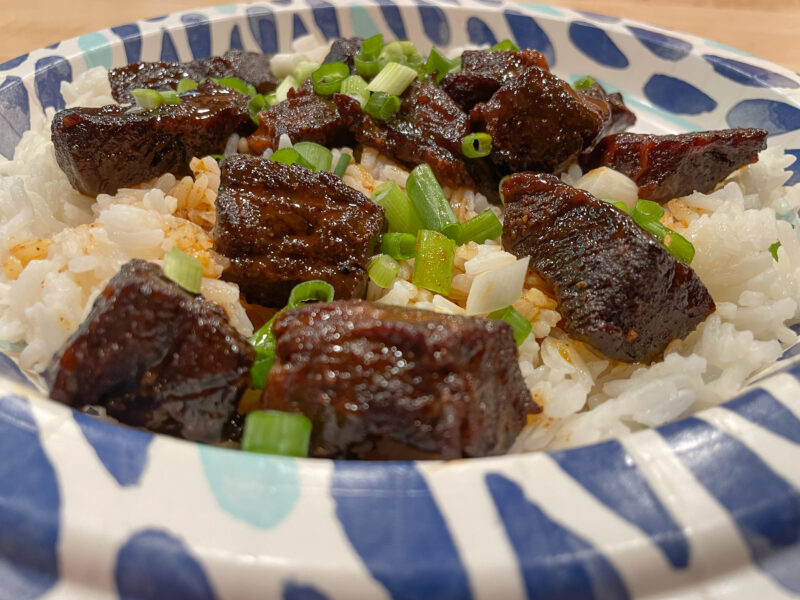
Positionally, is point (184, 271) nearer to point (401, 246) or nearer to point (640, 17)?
point (401, 246)

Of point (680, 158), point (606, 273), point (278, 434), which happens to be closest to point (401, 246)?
point (606, 273)

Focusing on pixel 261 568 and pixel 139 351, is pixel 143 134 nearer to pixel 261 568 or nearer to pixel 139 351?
pixel 139 351

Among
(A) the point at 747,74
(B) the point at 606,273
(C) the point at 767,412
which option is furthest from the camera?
(A) the point at 747,74

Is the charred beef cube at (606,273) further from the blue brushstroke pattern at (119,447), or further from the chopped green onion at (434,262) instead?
the blue brushstroke pattern at (119,447)

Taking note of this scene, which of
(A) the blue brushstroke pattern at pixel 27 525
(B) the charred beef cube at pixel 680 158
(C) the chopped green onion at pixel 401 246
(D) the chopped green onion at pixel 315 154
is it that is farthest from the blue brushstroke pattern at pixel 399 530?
(B) the charred beef cube at pixel 680 158

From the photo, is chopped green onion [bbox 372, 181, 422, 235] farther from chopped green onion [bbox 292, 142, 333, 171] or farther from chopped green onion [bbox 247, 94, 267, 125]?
chopped green onion [bbox 247, 94, 267, 125]

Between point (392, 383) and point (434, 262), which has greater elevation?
point (392, 383)
